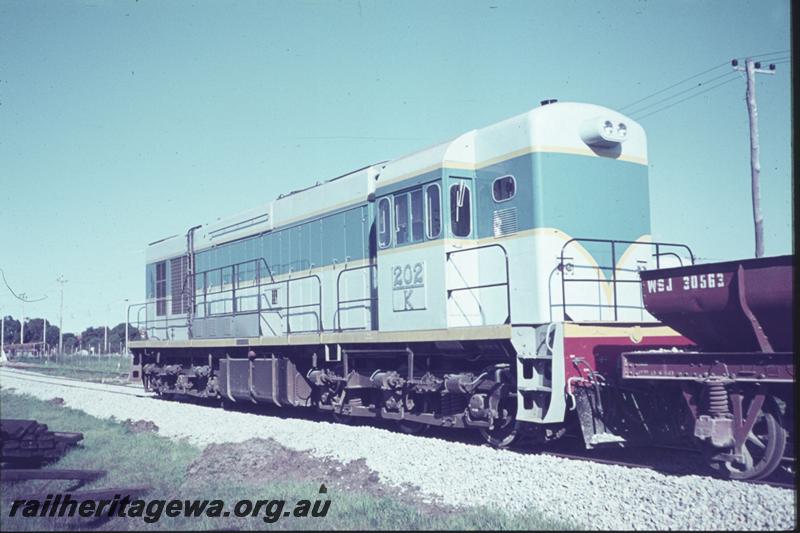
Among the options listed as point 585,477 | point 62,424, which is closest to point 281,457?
point 62,424

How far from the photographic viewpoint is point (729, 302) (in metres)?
7.05

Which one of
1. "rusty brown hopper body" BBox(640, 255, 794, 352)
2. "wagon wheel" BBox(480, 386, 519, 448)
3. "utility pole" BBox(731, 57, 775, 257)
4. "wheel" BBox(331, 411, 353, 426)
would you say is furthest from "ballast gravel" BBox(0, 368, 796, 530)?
"utility pole" BBox(731, 57, 775, 257)

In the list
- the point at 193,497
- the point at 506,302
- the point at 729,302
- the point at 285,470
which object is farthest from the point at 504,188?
the point at 193,497

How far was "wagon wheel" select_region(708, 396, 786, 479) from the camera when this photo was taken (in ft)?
22.4

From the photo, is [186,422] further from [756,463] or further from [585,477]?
[756,463]

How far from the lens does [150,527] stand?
5543mm

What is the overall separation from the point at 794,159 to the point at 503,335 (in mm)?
4012

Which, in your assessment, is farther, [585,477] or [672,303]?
[672,303]

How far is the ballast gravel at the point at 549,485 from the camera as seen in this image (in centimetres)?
568

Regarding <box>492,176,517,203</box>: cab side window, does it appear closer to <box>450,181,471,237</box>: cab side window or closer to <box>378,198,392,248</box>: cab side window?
<box>450,181,471,237</box>: cab side window

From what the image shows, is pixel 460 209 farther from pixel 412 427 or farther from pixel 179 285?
pixel 179 285

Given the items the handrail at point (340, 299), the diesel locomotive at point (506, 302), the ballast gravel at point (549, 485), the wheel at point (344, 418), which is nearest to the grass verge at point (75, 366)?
the ballast gravel at point (549, 485)

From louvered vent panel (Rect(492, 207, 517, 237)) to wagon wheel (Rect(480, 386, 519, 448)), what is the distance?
2.07m

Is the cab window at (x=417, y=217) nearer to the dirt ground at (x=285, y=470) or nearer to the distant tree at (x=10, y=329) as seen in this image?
the dirt ground at (x=285, y=470)
